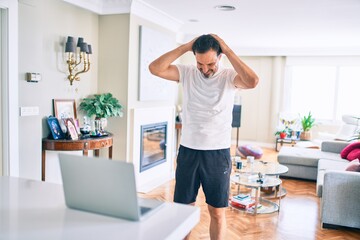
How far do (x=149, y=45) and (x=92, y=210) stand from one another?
345 cm

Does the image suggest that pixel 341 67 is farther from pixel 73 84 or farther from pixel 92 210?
pixel 92 210

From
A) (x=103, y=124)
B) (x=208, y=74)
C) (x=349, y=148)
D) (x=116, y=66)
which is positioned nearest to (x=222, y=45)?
(x=208, y=74)

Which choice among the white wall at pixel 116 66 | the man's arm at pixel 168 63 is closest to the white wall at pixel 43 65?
the white wall at pixel 116 66

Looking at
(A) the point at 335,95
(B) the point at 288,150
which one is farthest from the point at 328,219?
(A) the point at 335,95

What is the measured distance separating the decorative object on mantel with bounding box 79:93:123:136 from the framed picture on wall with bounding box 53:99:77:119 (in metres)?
0.13

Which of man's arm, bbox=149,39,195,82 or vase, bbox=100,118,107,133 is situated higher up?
man's arm, bbox=149,39,195,82

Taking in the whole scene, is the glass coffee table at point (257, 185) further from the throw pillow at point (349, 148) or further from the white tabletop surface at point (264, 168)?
the throw pillow at point (349, 148)

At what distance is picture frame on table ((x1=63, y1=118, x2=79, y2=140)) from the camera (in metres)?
3.31

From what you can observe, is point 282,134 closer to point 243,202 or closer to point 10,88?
point 243,202

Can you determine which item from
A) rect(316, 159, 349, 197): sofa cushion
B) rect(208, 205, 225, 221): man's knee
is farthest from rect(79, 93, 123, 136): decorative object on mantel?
rect(316, 159, 349, 197): sofa cushion

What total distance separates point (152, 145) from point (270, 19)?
2311 millimetres

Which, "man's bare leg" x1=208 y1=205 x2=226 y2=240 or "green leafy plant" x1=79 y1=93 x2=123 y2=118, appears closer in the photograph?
"man's bare leg" x1=208 y1=205 x2=226 y2=240

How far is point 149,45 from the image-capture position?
4180 millimetres

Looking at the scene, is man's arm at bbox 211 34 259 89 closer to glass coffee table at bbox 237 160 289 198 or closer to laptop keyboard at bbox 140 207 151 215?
laptop keyboard at bbox 140 207 151 215
